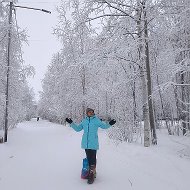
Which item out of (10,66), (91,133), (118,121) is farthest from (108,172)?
(10,66)

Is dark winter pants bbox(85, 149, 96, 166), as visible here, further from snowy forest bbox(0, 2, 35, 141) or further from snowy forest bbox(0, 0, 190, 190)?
snowy forest bbox(0, 2, 35, 141)

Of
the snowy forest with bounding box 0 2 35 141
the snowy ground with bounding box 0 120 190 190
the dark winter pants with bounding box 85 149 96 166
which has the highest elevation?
the snowy forest with bounding box 0 2 35 141

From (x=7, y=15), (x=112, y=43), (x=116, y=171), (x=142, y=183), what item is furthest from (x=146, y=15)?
(x=7, y=15)

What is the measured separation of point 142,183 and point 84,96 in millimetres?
22656

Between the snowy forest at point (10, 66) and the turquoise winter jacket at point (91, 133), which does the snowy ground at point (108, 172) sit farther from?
the snowy forest at point (10, 66)

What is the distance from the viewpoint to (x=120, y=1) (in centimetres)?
1138

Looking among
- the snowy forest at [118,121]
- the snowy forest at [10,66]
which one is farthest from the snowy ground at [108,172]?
the snowy forest at [10,66]

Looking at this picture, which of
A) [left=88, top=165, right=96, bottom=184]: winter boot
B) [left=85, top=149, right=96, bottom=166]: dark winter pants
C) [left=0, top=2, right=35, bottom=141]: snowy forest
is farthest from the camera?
[left=0, top=2, right=35, bottom=141]: snowy forest

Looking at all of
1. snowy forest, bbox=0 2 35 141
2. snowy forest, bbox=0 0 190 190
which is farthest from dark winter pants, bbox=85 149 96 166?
snowy forest, bbox=0 2 35 141

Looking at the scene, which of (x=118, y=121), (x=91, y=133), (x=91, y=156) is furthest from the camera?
(x=118, y=121)

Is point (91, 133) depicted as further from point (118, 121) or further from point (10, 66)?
point (10, 66)

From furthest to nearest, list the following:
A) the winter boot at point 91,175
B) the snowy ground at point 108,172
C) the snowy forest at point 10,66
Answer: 1. the snowy forest at point 10,66
2. the winter boot at point 91,175
3. the snowy ground at point 108,172

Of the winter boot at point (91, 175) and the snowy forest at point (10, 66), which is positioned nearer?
the winter boot at point (91, 175)

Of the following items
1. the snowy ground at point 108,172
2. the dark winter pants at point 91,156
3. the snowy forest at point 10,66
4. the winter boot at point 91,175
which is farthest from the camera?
the snowy forest at point 10,66
